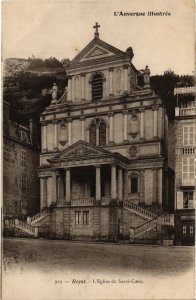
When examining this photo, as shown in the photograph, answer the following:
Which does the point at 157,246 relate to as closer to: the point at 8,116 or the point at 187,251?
the point at 187,251

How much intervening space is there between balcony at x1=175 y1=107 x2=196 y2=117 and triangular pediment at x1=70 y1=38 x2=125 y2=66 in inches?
61.3

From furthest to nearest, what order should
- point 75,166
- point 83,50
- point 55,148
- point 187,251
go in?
point 75,166
point 55,148
point 83,50
point 187,251

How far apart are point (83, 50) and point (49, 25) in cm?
80

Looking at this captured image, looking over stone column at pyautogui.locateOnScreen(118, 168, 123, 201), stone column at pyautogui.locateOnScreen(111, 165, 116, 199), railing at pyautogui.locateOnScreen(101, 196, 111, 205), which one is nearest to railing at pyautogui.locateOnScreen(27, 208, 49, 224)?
railing at pyautogui.locateOnScreen(101, 196, 111, 205)

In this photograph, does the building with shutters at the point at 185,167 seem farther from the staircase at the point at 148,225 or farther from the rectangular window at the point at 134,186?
the rectangular window at the point at 134,186

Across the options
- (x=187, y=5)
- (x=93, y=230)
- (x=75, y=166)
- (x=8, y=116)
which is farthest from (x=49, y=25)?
(x=93, y=230)

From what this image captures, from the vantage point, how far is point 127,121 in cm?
996

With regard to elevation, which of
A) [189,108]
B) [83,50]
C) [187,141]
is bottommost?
[187,141]

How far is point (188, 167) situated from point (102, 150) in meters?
1.95

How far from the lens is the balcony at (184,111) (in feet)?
29.1

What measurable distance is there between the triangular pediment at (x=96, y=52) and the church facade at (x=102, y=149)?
0.07 feet

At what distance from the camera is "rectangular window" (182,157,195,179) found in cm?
892

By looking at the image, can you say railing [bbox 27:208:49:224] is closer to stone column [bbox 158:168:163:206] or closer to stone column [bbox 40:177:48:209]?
stone column [bbox 40:177:48:209]

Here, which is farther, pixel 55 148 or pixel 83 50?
pixel 55 148
